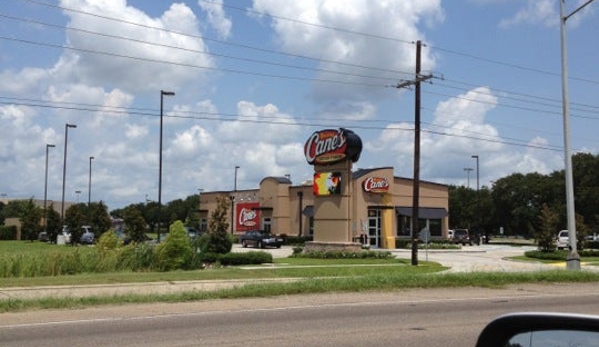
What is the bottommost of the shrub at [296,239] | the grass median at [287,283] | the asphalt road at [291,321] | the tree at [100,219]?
the asphalt road at [291,321]

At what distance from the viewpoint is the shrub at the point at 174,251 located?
26.0m

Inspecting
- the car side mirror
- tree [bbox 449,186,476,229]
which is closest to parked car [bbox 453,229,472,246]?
tree [bbox 449,186,476,229]

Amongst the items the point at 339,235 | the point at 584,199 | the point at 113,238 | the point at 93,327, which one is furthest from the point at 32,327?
the point at 584,199

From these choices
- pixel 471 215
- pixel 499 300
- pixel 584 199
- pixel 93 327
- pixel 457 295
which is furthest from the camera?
pixel 471 215

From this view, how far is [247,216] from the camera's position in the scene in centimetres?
7019

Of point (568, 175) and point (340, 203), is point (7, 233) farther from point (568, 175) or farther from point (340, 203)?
point (568, 175)

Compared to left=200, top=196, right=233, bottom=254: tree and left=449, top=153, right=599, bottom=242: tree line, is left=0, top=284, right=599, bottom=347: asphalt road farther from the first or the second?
left=449, top=153, right=599, bottom=242: tree line

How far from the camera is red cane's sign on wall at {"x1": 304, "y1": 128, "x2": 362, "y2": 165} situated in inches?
1534

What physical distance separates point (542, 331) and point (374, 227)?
52345 millimetres

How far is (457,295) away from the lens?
17938 mm

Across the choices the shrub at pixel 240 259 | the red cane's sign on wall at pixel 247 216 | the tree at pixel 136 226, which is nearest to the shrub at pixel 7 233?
the red cane's sign on wall at pixel 247 216

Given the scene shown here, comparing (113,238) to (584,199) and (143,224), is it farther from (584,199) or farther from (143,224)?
(584,199)

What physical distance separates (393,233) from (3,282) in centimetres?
4081

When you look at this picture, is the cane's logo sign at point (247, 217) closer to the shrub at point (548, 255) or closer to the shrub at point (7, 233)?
the shrub at point (7, 233)
